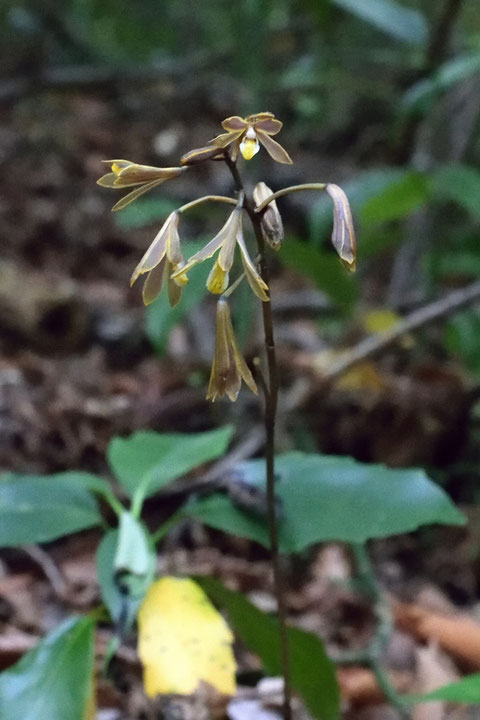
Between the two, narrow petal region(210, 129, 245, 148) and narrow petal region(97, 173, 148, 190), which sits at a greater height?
narrow petal region(210, 129, 245, 148)

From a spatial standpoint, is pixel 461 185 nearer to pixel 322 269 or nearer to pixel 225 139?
pixel 322 269

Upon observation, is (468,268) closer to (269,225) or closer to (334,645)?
(334,645)

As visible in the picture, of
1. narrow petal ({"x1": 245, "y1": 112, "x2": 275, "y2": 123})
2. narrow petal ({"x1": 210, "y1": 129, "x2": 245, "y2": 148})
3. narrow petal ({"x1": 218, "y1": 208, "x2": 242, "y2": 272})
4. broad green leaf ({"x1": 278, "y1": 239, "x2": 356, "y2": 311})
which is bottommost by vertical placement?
narrow petal ({"x1": 218, "y1": 208, "x2": 242, "y2": 272})

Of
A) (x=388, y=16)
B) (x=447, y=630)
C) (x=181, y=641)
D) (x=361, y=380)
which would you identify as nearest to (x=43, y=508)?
(x=181, y=641)

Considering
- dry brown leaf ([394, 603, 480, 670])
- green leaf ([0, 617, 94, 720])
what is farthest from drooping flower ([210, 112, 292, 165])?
dry brown leaf ([394, 603, 480, 670])

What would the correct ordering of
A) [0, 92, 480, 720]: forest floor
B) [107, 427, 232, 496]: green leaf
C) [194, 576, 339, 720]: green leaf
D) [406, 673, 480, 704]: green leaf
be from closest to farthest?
[406, 673, 480, 704]: green leaf → [194, 576, 339, 720]: green leaf → [107, 427, 232, 496]: green leaf → [0, 92, 480, 720]: forest floor

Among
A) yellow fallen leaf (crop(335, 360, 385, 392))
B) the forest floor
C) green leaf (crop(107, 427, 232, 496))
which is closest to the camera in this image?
green leaf (crop(107, 427, 232, 496))

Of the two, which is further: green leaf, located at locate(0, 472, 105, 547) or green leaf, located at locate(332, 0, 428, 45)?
green leaf, located at locate(332, 0, 428, 45)

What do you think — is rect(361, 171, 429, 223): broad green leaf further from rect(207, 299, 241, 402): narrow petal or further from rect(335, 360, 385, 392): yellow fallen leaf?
rect(207, 299, 241, 402): narrow petal
